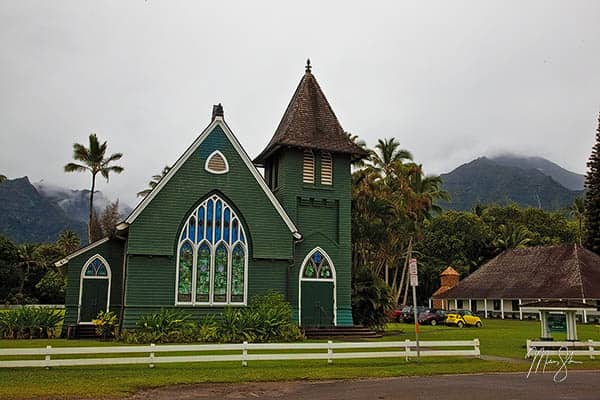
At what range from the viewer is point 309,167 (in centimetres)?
2766

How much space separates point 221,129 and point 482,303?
1648 inches

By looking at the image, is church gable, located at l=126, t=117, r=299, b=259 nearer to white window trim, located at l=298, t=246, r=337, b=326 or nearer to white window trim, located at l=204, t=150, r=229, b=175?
white window trim, located at l=204, t=150, r=229, b=175

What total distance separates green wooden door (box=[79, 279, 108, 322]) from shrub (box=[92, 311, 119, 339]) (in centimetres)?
192

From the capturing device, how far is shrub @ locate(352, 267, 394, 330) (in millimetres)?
29234

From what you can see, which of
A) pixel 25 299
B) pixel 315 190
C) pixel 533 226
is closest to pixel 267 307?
pixel 315 190

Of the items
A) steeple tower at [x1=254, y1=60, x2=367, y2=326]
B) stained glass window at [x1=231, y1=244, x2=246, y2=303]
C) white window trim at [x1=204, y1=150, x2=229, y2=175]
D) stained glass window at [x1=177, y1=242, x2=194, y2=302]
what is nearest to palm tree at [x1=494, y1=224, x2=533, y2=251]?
steeple tower at [x1=254, y1=60, x2=367, y2=326]

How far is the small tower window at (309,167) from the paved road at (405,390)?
564 inches

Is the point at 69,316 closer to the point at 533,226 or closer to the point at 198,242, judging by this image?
the point at 198,242

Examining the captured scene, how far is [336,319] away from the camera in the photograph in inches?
1046

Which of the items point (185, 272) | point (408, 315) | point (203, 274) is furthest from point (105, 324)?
point (408, 315)

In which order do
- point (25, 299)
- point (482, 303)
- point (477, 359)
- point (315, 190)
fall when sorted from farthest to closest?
point (25, 299) → point (482, 303) → point (315, 190) → point (477, 359)

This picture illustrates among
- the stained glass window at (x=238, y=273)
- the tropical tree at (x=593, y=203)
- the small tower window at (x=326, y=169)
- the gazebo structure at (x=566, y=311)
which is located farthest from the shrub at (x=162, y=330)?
the tropical tree at (x=593, y=203)

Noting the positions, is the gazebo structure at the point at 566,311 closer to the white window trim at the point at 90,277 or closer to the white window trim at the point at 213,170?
the white window trim at the point at 213,170

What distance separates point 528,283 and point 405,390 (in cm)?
4282
